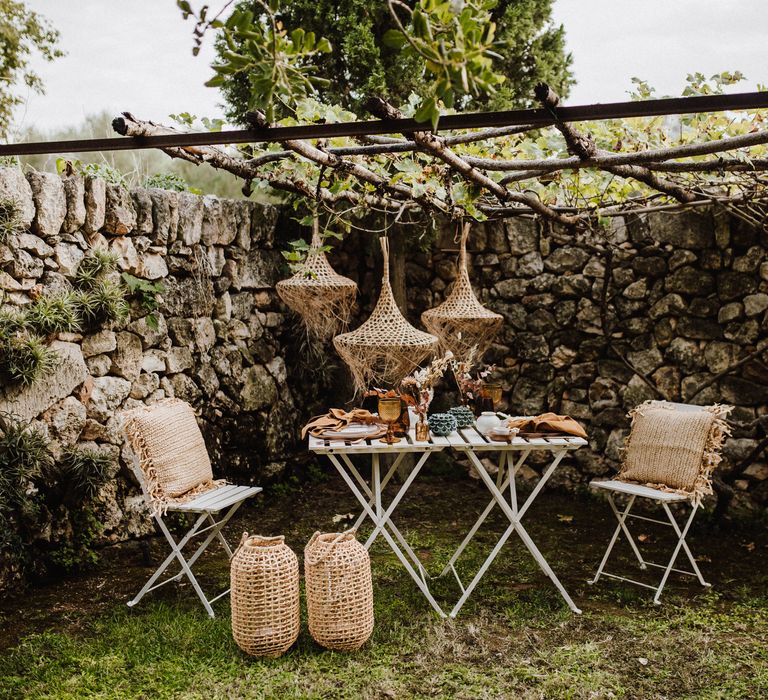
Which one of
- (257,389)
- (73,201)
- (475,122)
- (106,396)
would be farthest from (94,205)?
(475,122)

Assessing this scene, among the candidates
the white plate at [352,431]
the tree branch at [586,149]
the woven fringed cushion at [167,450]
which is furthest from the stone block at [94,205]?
the tree branch at [586,149]

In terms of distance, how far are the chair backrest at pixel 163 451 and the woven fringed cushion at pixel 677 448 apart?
2441 millimetres

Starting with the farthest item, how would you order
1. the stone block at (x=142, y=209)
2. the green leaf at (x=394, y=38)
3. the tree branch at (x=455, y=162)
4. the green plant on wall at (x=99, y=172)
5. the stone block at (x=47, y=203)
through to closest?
the stone block at (x=142, y=209) < the green plant on wall at (x=99, y=172) < the stone block at (x=47, y=203) < the tree branch at (x=455, y=162) < the green leaf at (x=394, y=38)

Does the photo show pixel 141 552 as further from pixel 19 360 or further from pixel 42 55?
pixel 42 55

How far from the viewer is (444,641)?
130 inches

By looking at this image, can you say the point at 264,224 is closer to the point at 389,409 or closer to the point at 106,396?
the point at 106,396

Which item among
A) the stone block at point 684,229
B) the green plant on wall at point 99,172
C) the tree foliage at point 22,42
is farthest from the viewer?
the tree foliage at point 22,42

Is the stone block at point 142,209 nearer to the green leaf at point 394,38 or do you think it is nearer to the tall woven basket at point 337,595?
the tall woven basket at point 337,595

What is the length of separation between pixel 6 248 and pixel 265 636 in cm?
239

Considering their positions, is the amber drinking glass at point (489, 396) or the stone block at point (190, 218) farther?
the stone block at point (190, 218)

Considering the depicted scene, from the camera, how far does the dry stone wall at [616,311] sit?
189 inches

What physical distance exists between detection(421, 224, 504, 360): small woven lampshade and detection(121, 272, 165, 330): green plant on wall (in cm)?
183

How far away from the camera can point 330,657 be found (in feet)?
10.4

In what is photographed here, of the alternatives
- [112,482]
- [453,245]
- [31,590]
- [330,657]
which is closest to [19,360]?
[112,482]
